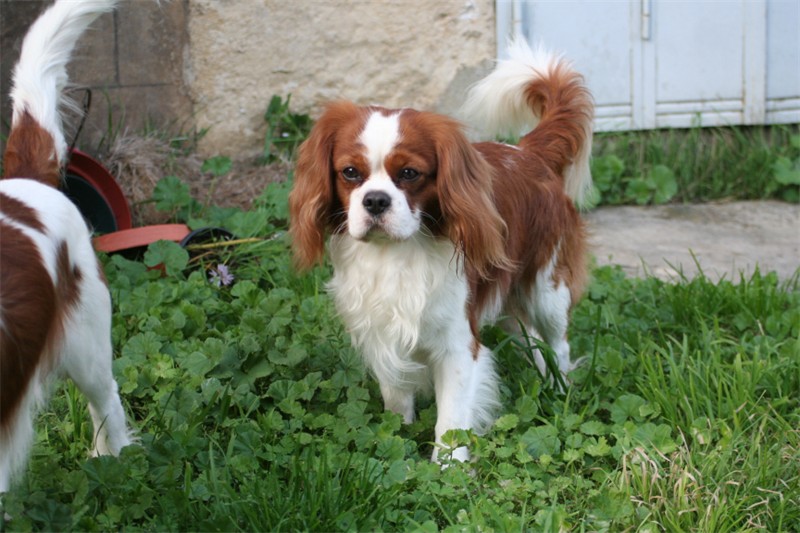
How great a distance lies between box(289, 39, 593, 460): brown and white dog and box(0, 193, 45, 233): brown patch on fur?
843mm

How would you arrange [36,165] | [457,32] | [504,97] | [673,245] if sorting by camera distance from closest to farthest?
[36,165]
[504,97]
[673,245]
[457,32]

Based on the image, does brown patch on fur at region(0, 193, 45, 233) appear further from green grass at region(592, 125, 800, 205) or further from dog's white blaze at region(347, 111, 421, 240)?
green grass at region(592, 125, 800, 205)

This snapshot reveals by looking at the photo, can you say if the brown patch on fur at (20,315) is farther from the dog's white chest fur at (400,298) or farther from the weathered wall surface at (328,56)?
the weathered wall surface at (328,56)

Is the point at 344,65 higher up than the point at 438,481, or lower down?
higher up

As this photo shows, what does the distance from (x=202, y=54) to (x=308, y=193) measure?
2.69m

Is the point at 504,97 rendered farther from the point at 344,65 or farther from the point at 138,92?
the point at 138,92

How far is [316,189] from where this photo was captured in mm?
3004

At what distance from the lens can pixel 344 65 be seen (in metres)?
5.57

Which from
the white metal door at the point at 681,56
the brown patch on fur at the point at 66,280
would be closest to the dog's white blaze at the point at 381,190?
the brown patch on fur at the point at 66,280

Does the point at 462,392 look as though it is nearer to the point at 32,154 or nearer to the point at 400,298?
the point at 400,298

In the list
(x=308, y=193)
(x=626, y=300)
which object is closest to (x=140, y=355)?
(x=308, y=193)

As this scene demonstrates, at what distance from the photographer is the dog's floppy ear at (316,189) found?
9.84 ft

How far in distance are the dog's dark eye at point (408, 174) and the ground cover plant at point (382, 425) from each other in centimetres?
75

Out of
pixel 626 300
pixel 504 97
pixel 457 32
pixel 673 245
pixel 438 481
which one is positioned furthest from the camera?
pixel 457 32
